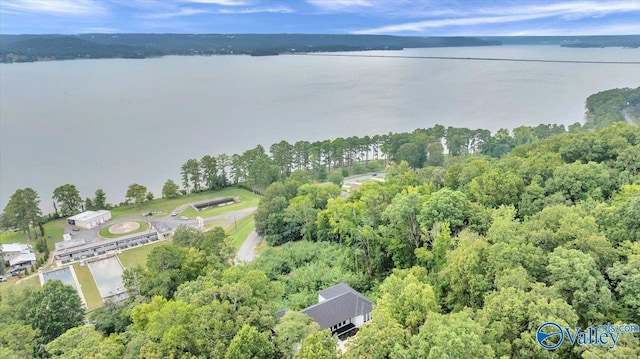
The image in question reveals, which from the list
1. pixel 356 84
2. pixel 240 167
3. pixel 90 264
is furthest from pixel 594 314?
pixel 356 84

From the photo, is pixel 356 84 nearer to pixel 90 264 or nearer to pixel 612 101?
pixel 612 101

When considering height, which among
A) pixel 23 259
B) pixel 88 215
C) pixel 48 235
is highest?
pixel 88 215

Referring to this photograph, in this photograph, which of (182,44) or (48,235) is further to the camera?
(182,44)

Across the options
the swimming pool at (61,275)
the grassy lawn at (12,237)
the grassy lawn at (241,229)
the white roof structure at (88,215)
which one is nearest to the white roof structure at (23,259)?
the swimming pool at (61,275)

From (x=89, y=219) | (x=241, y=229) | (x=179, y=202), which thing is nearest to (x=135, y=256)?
(x=89, y=219)

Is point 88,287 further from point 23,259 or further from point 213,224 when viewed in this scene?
point 213,224

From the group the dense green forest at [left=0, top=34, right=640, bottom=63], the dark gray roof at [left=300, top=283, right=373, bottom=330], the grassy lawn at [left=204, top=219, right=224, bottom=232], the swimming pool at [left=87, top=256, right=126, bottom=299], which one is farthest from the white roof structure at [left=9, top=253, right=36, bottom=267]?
the dense green forest at [left=0, top=34, right=640, bottom=63]

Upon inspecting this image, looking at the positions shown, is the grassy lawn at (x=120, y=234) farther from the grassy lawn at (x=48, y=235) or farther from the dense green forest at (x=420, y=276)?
the dense green forest at (x=420, y=276)
